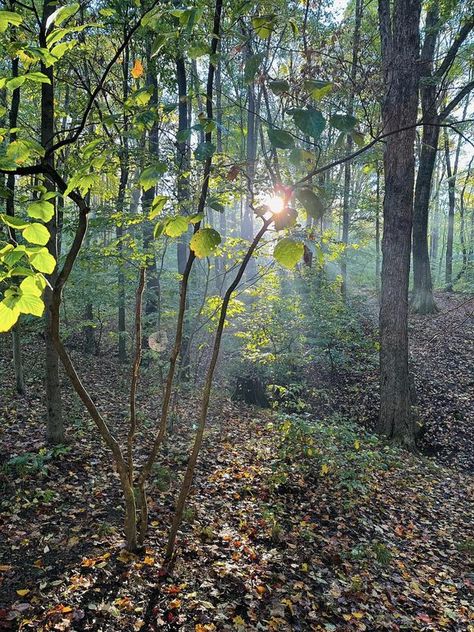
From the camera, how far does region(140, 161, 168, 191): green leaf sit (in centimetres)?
158

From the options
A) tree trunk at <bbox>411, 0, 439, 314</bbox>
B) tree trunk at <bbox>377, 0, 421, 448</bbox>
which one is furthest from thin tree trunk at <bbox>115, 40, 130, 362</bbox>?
tree trunk at <bbox>411, 0, 439, 314</bbox>

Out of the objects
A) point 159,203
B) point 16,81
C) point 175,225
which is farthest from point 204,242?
point 16,81

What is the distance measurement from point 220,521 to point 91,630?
64.1 inches

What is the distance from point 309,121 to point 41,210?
1.11 meters

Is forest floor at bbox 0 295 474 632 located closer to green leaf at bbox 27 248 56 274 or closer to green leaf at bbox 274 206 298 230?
green leaf at bbox 27 248 56 274

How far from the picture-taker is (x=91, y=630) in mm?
2346

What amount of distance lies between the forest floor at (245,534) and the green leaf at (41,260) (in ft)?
7.21

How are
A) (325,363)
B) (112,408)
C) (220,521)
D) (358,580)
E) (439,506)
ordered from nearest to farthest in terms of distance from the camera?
(358,580), (220,521), (439,506), (112,408), (325,363)

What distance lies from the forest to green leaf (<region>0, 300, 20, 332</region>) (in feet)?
0.04

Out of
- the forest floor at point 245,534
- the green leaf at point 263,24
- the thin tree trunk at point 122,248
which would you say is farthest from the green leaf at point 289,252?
the thin tree trunk at point 122,248

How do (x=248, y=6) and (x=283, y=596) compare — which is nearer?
(x=248, y=6)

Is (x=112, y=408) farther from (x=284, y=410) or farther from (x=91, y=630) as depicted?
(x=91, y=630)

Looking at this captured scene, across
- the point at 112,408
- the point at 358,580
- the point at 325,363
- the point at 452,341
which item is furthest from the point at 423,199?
the point at 358,580

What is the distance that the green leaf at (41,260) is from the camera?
4.97 feet
